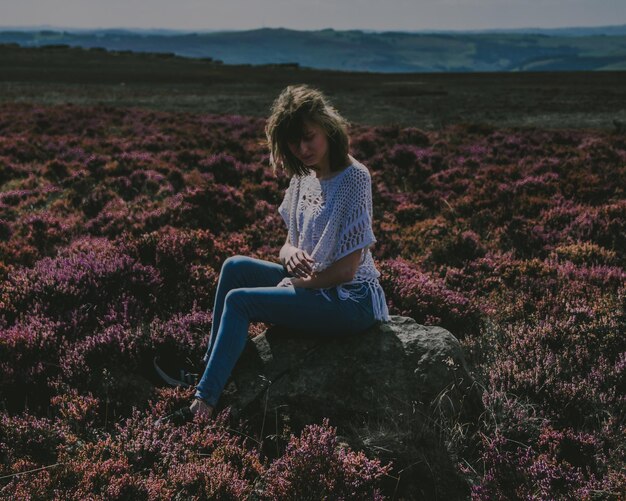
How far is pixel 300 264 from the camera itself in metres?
3.96

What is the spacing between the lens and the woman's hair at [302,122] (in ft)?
12.6

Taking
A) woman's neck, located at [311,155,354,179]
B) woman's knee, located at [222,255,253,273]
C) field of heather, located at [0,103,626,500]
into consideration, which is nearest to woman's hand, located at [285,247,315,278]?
woman's knee, located at [222,255,253,273]

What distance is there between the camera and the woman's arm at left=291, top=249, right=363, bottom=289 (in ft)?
12.8

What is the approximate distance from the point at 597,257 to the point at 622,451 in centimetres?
418

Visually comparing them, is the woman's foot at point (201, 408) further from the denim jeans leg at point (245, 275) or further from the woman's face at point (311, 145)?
the woman's face at point (311, 145)

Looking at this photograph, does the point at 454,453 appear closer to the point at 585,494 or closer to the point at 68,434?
the point at 585,494

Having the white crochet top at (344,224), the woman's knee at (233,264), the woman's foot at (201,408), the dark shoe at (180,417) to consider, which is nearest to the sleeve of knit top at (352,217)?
the white crochet top at (344,224)

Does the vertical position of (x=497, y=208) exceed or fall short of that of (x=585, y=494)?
it exceeds it

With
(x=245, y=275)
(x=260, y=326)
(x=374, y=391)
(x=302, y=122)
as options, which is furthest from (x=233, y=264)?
(x=374, y=391)

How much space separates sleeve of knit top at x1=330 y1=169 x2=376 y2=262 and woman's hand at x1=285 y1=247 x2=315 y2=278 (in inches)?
8.3

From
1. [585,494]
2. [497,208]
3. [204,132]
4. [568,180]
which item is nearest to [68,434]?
[585,494]

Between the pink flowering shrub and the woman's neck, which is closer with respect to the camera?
the pink flowering shrub

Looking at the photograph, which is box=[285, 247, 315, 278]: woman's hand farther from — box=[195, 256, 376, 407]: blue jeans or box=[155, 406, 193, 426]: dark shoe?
box=[155, 406, 193, 426]: dark shoe

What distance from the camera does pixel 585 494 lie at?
10.0 ft
